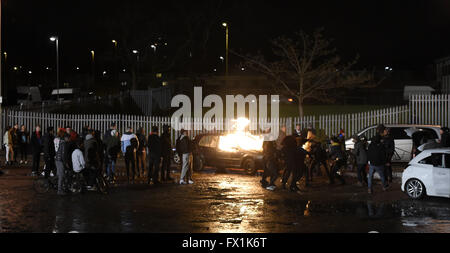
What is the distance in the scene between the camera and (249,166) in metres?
19.6

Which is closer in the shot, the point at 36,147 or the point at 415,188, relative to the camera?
the point at 415,188

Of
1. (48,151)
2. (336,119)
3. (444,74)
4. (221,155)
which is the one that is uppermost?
(444,74)

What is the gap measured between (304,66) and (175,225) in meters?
21.5

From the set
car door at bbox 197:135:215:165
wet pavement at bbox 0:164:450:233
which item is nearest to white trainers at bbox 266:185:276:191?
wet pavement at bbox 0:164:450:233

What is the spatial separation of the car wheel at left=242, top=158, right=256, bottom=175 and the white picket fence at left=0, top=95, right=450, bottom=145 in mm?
5095

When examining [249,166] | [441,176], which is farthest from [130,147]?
[441,176]

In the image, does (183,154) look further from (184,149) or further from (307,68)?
(307,68)

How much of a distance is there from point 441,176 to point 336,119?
12.2 meters

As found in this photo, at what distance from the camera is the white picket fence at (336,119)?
24.9 meters

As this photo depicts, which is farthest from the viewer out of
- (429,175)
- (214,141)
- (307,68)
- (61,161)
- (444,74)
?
(444,74)

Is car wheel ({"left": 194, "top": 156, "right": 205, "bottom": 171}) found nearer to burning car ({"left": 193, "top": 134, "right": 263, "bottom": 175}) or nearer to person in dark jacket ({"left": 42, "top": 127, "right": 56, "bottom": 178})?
burning car ({"left": 193, "top": 134, "right": 263, "bottom": 175})

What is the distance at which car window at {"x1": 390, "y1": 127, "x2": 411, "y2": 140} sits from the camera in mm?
21375
